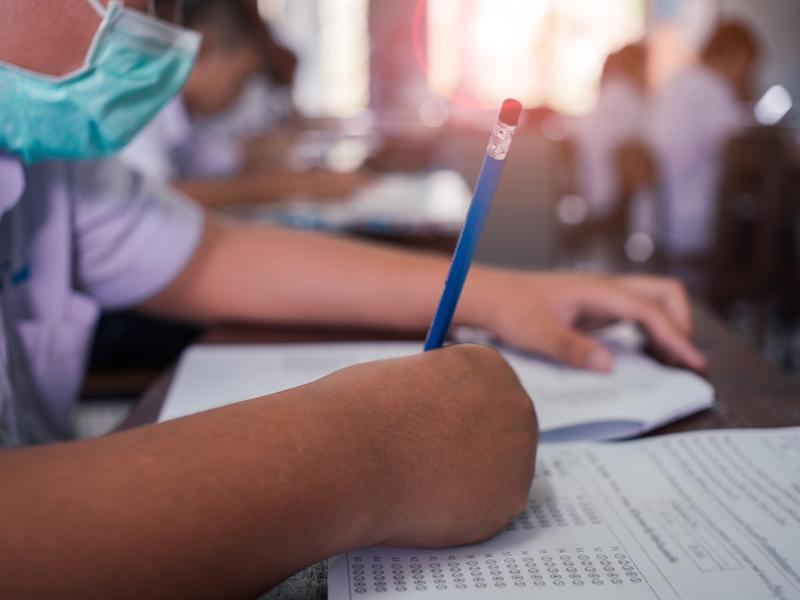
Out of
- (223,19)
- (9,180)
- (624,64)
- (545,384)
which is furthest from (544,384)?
(624,64)

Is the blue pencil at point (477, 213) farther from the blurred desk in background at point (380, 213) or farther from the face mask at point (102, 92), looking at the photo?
the blurred desk in background at point (380, 213)

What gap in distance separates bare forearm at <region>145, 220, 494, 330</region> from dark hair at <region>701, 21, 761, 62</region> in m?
3.51

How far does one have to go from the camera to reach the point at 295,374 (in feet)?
2.22

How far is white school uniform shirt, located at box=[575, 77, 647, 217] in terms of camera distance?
4051mm

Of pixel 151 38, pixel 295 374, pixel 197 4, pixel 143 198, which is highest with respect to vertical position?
pixel 197 4

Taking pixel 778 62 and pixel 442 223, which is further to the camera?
pixel 778 62

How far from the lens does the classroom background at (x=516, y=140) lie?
178 cm

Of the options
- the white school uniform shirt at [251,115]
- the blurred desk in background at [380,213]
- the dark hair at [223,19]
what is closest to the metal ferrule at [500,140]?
the blurred desk in background at [380,213]

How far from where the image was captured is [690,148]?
3439 millimetres

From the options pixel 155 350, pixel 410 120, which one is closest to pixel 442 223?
pixel 155 350

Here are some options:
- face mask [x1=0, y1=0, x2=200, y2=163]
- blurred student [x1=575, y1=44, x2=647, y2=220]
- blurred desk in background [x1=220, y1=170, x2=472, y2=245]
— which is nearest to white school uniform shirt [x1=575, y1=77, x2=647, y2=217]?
blurred student [x1=575, y1=44, x2=647, y2=220]

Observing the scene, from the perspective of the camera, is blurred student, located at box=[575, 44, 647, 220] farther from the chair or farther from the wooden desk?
the wooden desk

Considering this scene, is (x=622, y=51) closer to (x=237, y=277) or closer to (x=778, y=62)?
(x=778, y=62)

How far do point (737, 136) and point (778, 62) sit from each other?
4201 mm
